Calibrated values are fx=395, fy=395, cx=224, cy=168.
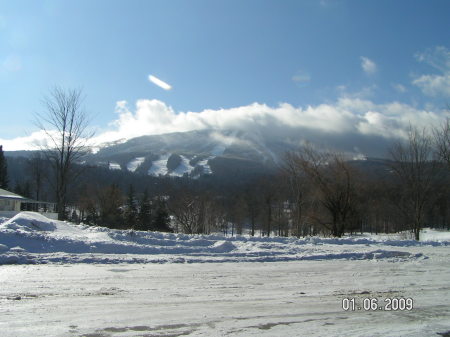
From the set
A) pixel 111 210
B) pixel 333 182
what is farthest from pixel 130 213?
pixel 333 182

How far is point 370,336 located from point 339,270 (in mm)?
6921

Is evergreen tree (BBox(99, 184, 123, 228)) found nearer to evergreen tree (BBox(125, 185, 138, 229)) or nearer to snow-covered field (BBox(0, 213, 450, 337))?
evergreen tree (BBox(125, 185, 138, 229))

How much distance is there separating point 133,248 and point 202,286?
→ 20.7 ft

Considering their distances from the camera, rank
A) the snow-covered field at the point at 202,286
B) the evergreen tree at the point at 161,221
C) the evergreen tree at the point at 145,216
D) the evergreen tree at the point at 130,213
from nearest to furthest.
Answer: the snow-covered field at the point at 202,286, the evergreen tree at the point at 130,213, the evergreen tree at the point at 161,221, the evergreen tree at the point at 145,216

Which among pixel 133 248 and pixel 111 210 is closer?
pixel 133 248

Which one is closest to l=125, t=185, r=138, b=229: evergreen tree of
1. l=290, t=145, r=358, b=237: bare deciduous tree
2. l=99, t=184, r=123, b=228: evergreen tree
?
l=99, t=184, r=123, b=228: evergreen tree

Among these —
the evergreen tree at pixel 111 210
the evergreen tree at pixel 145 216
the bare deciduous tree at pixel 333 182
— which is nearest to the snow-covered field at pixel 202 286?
the bare deciduous tree at pixel 333 182

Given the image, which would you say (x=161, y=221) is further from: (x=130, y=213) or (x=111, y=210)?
(x=111, y=210)

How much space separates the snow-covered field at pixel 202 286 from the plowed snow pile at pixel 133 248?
41 millimetres

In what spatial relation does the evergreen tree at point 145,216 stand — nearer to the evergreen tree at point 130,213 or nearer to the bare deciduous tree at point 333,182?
the evergreen tree at point 130,213

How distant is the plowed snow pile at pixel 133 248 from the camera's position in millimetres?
13078

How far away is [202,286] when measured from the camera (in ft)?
A: 31.5

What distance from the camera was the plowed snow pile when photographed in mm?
13078

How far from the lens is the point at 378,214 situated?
95125 millimetres
